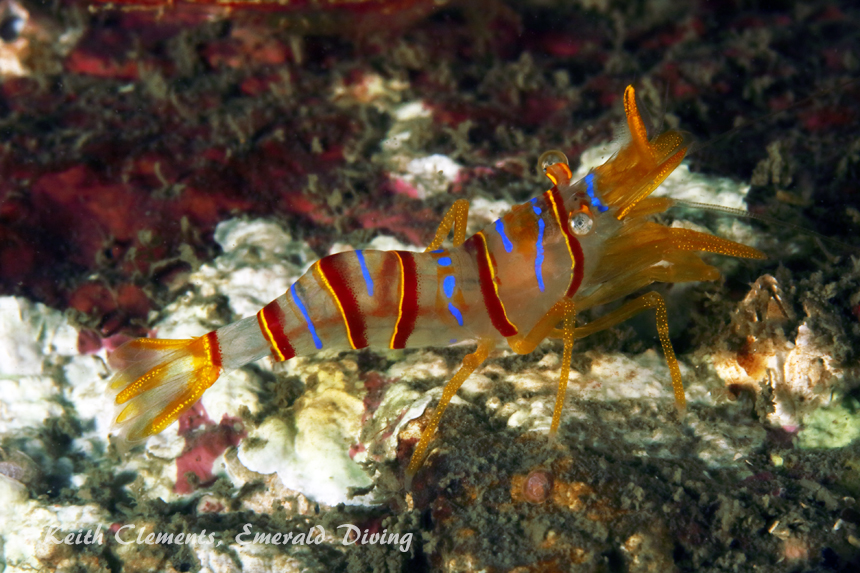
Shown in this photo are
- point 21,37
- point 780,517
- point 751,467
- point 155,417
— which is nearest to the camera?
point 780,517

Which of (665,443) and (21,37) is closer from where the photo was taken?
(665,443)

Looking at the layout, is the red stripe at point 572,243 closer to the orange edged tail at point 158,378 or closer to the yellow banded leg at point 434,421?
the yellow banded leg at point 434,421

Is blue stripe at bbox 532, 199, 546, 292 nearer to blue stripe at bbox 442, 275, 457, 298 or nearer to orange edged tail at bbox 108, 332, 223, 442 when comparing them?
blue stripe at bbox 442, 275, 457, 298

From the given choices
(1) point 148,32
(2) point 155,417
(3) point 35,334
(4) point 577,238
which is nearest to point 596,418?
(4) point 577,238

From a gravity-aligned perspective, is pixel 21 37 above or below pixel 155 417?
above

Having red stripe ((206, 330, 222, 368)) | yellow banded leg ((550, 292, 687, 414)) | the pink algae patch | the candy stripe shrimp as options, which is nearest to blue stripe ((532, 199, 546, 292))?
the candy stripe shrimp

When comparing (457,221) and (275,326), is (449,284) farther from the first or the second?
(275,326)

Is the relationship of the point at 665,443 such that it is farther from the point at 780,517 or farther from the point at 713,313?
the point at 713,313
